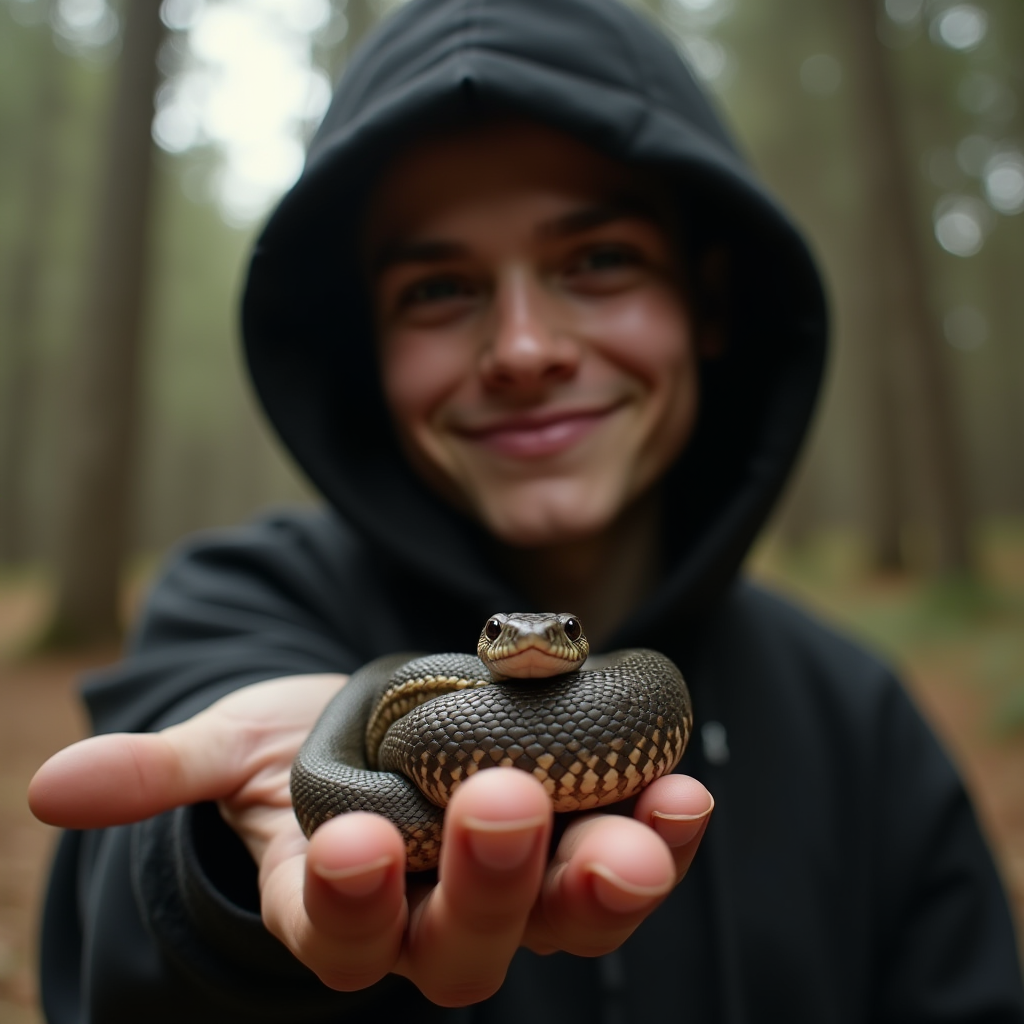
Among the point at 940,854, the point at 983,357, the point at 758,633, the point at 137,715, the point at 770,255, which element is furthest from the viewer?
the point at 983,357

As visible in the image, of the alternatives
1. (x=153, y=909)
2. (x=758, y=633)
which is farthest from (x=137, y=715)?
(x=758, y=633)

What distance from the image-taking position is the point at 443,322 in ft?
7.97

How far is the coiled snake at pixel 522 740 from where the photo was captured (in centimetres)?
119

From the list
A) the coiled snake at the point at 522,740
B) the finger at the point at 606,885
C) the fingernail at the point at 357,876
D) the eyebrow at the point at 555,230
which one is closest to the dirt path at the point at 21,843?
the coiled snake at the point at 522,740

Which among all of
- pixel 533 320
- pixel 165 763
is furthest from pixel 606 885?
pixel 533 320

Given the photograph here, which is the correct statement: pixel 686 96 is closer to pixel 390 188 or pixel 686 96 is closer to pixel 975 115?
pixel 390 188

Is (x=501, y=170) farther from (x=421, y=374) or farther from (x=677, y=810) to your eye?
(x=677, y=810)

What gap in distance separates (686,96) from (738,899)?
261 centimetres

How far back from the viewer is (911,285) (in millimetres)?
10164

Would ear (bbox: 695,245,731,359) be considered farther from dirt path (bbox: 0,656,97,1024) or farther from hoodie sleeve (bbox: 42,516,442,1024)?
dirt path (bbox: 0,656,97,1024)

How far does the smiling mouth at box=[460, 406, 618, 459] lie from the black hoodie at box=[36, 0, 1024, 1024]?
1.53ft

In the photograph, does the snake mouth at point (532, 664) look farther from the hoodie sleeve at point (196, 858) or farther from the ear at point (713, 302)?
the ear at point (713, 302)

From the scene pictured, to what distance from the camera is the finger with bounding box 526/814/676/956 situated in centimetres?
98

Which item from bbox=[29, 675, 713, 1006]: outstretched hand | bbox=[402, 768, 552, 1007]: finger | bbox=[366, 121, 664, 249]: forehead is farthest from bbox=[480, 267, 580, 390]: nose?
bbox=[402, 768, 552, 1007]: finger
